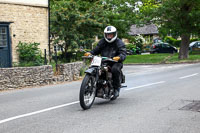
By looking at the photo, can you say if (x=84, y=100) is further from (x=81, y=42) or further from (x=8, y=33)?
(x=81, y=42)

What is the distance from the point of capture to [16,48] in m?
18.5

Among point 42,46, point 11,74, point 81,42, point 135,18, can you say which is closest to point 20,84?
point 11,74

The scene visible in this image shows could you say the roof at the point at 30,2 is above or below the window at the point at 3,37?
above

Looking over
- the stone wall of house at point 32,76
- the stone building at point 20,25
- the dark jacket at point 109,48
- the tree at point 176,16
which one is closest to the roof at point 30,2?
the stone building at point 20,25

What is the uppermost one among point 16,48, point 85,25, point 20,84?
point 85,25

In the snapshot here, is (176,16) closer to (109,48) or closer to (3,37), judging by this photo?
(3,37)

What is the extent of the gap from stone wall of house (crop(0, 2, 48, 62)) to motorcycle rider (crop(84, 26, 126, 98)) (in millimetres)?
11330

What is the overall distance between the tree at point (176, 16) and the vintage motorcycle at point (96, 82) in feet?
64.4

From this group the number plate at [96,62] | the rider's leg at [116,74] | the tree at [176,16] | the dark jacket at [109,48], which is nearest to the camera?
the number plate at [96,62]

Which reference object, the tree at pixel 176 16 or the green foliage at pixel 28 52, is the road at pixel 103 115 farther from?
the tree at pixel 176 16

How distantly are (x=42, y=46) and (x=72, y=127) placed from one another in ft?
49.9

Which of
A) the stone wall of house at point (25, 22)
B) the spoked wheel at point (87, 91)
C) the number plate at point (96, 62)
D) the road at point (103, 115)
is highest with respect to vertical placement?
the stone wall of house at point (25, 22)

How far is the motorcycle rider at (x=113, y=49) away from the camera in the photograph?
768cm

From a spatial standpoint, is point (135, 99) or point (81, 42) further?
point (81, 42)
